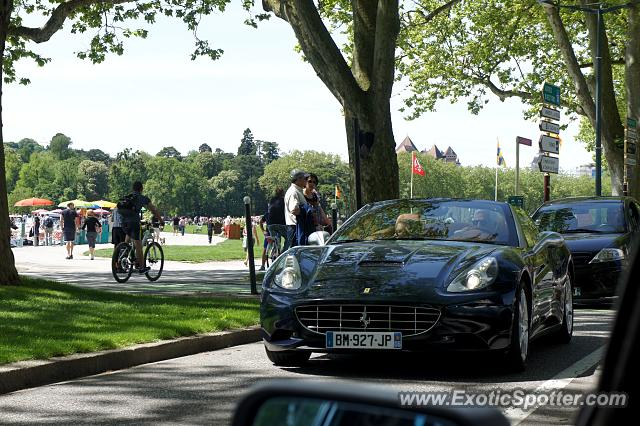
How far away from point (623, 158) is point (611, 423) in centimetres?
3266

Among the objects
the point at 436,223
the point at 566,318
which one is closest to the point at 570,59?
the point at 566,318

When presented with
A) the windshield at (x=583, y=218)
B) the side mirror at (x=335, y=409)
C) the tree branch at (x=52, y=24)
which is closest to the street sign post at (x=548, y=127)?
the windshield at (x=583, y=218)

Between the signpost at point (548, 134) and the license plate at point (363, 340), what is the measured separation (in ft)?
58.0

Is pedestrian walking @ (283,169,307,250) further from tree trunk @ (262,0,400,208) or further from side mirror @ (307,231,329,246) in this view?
side mirror @ (307,231,329,246)

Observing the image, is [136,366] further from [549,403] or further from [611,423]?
[611,423]

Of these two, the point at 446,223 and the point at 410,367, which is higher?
the point at 446,223

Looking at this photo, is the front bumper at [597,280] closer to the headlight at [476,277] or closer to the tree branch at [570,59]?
the headlight at [476,277]

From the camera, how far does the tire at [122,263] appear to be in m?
20.4

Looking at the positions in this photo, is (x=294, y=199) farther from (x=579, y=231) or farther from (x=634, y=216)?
(x=634, y=216)

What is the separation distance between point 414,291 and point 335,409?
6.39 meters

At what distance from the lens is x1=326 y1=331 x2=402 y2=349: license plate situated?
7.81 meters

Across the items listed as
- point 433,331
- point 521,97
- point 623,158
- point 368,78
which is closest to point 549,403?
point 433,331

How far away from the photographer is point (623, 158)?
107 feet

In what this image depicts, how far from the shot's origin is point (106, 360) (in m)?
8.75
